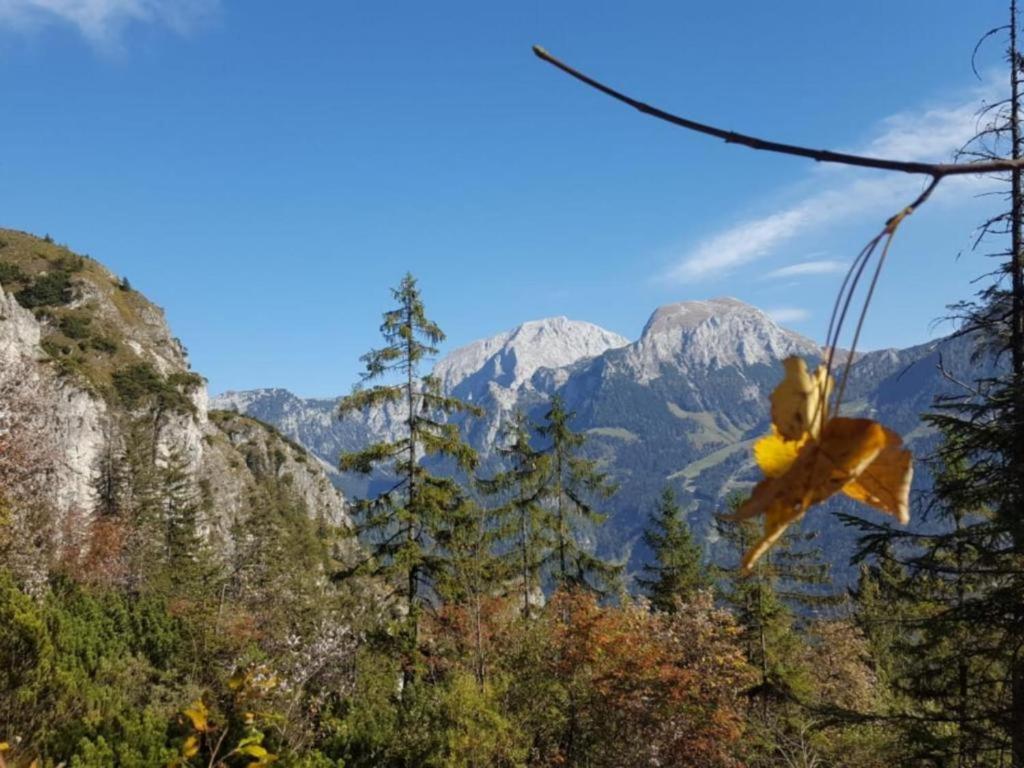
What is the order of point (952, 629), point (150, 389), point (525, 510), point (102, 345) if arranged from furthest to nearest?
1. point (102, 345)
2. point (150, 389)
3. point (525, 510)
4. point (952, 629)

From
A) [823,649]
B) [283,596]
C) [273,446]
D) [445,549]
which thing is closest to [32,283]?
[273,446]

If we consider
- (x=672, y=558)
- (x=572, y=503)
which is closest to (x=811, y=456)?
(x=572, y=503)

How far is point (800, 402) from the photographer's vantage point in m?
0.58

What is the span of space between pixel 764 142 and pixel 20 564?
801 inches

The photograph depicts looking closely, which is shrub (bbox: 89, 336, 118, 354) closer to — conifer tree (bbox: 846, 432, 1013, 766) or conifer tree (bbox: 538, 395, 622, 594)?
conifer tree (bbox: 538, 395, 622, 594)

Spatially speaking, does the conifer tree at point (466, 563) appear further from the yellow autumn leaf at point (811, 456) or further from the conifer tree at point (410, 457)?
the yellow autumn leaf at point (811, 456)

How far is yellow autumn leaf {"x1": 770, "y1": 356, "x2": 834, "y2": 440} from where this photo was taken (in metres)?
0.56

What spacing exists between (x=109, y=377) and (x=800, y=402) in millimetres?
68420

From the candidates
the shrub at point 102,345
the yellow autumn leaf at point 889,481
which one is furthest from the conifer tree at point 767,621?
the shrub at point 102,345

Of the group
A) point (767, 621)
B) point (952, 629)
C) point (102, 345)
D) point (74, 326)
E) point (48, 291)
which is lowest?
point (767, 621)

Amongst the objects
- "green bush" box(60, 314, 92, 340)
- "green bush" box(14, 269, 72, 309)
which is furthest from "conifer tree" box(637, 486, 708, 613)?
"green bush" box(14, 269, 72, 309)

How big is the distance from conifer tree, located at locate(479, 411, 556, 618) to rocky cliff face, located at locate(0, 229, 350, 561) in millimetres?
29400

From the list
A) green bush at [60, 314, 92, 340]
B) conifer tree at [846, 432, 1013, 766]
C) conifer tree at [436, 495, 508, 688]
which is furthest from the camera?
green bush at [60, 314, 92, 340]

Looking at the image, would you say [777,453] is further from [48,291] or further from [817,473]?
[48,291]
